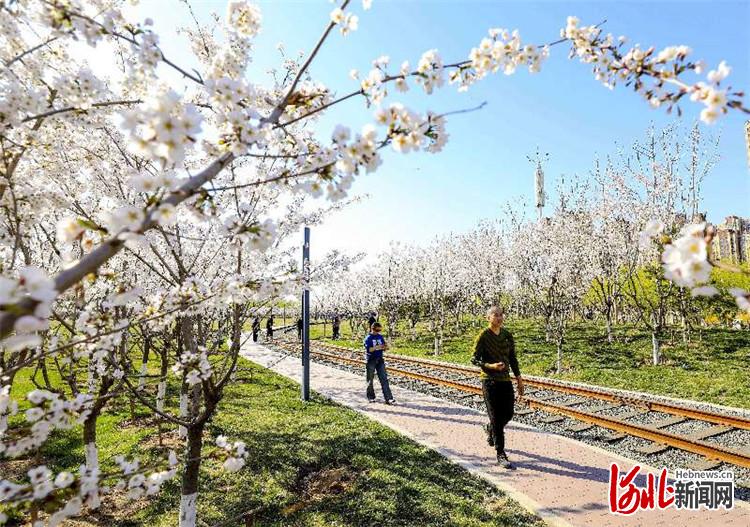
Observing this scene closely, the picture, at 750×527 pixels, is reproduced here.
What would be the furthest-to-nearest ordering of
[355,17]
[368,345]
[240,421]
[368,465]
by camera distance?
1. [368,345]
2. [240,421]
3. [368,465]
4. [355,17]

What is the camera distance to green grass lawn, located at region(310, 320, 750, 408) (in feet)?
35.8

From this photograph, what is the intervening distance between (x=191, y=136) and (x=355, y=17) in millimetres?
1365

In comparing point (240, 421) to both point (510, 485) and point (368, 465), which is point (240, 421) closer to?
point (368, 465)

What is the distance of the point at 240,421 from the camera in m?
10.2

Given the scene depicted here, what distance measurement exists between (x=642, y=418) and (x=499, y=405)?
12.9 ft

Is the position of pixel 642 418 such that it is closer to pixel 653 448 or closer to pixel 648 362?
pixel 653 448

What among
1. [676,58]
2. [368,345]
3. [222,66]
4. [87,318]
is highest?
[222,66]

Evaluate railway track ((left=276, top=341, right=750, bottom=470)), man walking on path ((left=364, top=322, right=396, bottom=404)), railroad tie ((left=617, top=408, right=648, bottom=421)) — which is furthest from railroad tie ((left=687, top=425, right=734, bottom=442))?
man walking on path ((left=364, top=322, right=396, bottom=404))

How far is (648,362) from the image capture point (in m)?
14.4

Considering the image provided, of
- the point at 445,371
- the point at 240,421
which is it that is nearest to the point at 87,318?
the point at 240,421

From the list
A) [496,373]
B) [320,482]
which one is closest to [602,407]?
[496,373]

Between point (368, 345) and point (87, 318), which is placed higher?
point (87, 318)

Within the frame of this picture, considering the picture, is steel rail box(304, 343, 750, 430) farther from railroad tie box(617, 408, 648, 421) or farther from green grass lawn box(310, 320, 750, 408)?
green grass lawn box(310, 320, 750, 408)

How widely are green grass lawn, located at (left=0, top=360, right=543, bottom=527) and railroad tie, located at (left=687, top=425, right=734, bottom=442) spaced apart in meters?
4.01
